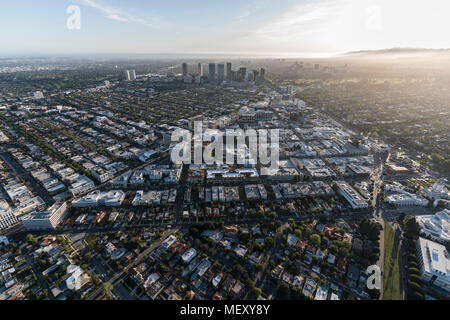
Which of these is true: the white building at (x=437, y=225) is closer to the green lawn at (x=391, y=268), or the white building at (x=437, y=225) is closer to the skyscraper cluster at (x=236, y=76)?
the green lawn at (x=391, y=268)

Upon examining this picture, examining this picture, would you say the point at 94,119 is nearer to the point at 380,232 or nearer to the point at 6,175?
the point at 6,175

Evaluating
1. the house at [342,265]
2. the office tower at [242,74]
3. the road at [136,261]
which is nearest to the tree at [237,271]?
the road at [136,261]

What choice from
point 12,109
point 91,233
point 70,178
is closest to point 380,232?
point 91,233

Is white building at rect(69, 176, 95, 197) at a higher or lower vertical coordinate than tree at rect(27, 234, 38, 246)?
higher

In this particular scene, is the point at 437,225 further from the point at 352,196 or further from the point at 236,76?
the point at 236,76

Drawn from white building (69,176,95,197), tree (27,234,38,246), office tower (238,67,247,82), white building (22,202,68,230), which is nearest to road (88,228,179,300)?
tree (27,234,38,246)
